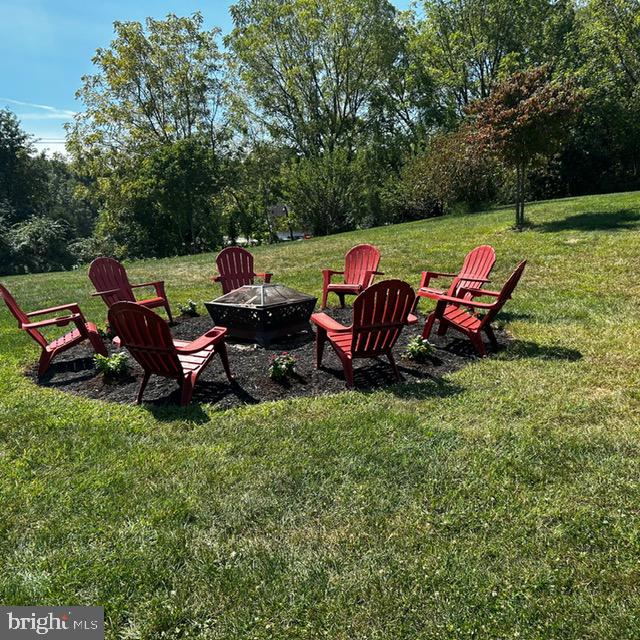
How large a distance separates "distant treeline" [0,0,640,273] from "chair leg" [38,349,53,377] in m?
16.4

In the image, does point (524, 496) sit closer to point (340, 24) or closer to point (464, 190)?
point (464, 190)

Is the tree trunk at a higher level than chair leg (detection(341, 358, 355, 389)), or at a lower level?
higher

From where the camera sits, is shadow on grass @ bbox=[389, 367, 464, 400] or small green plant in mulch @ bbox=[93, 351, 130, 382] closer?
shadow on grass @ bbox=[389, 367, 464, 400]

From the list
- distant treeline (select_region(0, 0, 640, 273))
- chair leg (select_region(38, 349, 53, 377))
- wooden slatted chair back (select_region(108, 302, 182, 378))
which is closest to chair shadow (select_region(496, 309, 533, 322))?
wooden slatted chair back (select_region(108, 302, 182, 378))

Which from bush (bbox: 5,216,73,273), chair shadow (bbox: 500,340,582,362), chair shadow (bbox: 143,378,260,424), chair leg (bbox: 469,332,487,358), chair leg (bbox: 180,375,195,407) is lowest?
chair shadow (bbox: 500,340,582,362)

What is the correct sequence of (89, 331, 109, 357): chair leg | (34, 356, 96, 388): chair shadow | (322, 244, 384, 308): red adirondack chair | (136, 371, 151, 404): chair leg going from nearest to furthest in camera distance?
(136, 371, 151, 404): chair leg, (34, 356, 96, 388): chair shadow, (89, 331, 109, 357): chair leg, (322, 244, 384, 308): red adirondack chair

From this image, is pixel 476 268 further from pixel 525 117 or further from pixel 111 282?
pixel 525 117

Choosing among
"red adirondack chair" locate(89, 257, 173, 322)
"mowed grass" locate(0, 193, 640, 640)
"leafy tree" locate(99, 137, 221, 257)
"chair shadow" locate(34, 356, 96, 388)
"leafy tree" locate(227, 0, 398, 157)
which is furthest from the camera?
"leafy tree" locate(227, 0, 398, 157)

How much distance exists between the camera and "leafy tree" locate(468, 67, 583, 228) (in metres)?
10.0

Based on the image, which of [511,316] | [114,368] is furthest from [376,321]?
[511,316]

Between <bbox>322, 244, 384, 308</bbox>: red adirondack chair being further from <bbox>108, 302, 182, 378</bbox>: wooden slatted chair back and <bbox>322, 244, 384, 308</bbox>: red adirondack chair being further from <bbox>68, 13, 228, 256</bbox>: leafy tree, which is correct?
<bbox>68, 13, 228, 256</bbox>: leafy tree

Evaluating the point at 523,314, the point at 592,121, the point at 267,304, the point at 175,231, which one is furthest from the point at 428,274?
the point at 175,231

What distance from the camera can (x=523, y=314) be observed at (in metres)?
6.15

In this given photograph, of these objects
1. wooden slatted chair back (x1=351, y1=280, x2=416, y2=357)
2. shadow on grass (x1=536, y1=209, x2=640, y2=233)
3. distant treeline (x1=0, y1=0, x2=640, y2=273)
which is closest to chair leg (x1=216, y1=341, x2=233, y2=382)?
wooden slatted chair back (x1=351, y1=280, x2=416, y2=357)
